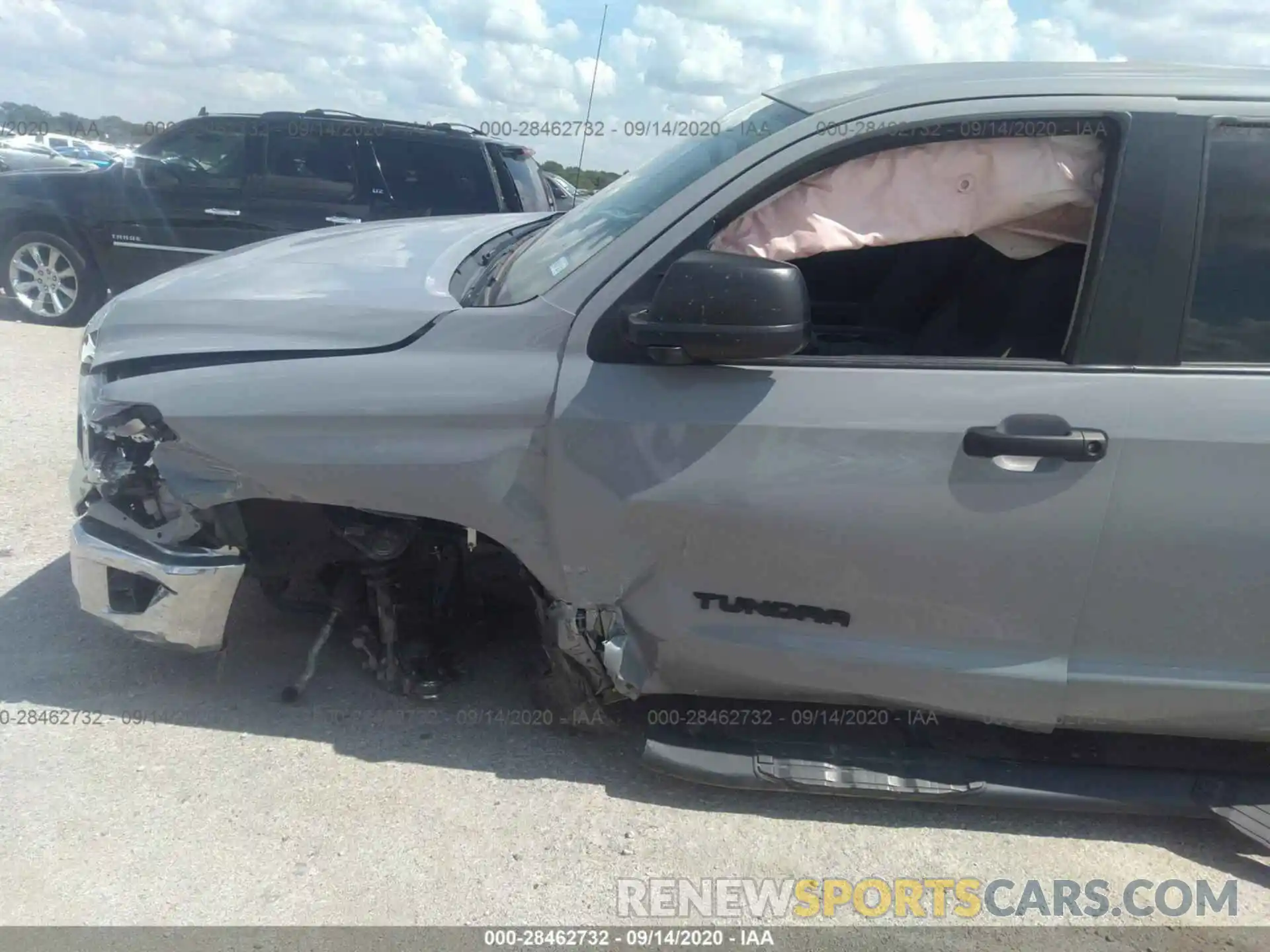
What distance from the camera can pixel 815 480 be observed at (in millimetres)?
2520

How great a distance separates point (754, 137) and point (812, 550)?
113 centimetres

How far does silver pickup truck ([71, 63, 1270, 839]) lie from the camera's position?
8.02 feet

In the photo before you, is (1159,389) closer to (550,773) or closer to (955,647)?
(955,647)

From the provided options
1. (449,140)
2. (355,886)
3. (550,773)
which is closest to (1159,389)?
(550,773)

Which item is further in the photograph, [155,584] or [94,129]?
[94,129]

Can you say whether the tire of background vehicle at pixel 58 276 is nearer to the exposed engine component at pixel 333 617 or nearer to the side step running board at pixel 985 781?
the exposed engine component at pixel 333 617

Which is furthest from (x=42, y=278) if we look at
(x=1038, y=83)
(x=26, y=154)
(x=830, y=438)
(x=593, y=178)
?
(x=26, y=154)

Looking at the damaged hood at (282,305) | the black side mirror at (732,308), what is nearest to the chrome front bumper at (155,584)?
the damaged hood at (282,305)

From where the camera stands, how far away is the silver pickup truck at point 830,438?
244cm

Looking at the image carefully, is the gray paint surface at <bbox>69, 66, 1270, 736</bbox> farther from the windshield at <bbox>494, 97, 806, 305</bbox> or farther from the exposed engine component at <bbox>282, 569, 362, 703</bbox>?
the exposed engine component at <bbox>282, 569, 362, 703</bbox>

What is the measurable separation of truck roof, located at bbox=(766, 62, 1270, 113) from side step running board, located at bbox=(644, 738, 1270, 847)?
5.90 feet

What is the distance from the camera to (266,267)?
10.5 feet

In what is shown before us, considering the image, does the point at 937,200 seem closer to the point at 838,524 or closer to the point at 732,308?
the point at 732,308

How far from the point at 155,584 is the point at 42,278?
22.4 ft
